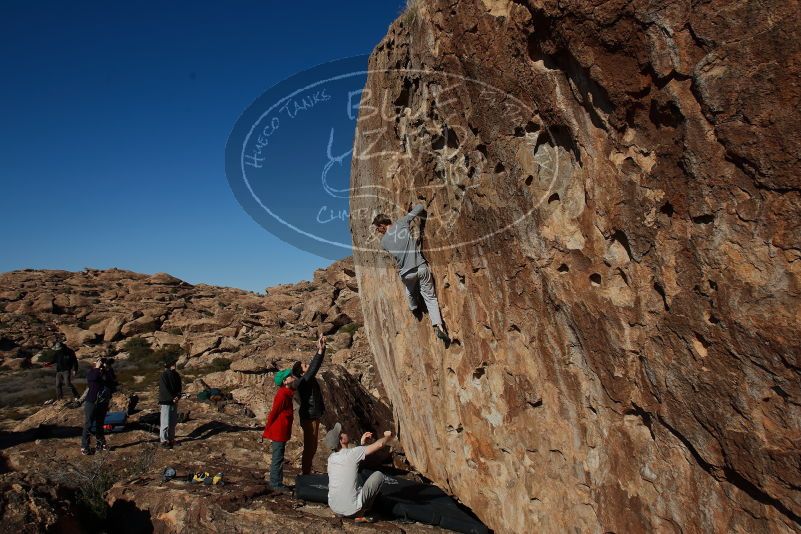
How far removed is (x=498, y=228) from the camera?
498cm

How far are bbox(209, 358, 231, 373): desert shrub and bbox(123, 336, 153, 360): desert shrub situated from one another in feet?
17.3

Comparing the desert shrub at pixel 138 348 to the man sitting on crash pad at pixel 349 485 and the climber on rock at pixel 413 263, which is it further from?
the climber on rock at pixel 413 263

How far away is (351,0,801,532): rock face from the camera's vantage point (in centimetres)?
282

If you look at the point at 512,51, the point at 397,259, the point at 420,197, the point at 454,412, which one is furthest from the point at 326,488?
the point at 512,51

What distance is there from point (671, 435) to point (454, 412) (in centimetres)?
334

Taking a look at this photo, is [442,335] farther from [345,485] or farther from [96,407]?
[96,407]

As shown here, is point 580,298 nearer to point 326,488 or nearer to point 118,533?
point 326,488

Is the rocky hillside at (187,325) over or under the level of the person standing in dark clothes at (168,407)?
over

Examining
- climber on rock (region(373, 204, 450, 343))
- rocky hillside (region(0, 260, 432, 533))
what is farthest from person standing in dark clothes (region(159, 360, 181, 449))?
climber on rock (region(373, 204, 450, 343))

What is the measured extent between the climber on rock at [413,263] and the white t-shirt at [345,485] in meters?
1.86

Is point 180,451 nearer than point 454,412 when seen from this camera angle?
No

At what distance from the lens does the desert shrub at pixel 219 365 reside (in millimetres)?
20447

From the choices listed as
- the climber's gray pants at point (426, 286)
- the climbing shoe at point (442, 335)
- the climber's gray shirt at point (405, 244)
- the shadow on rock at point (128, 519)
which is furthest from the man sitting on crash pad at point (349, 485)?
the shadow on rock at point (128, 519)

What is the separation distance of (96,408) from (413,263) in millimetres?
6693
